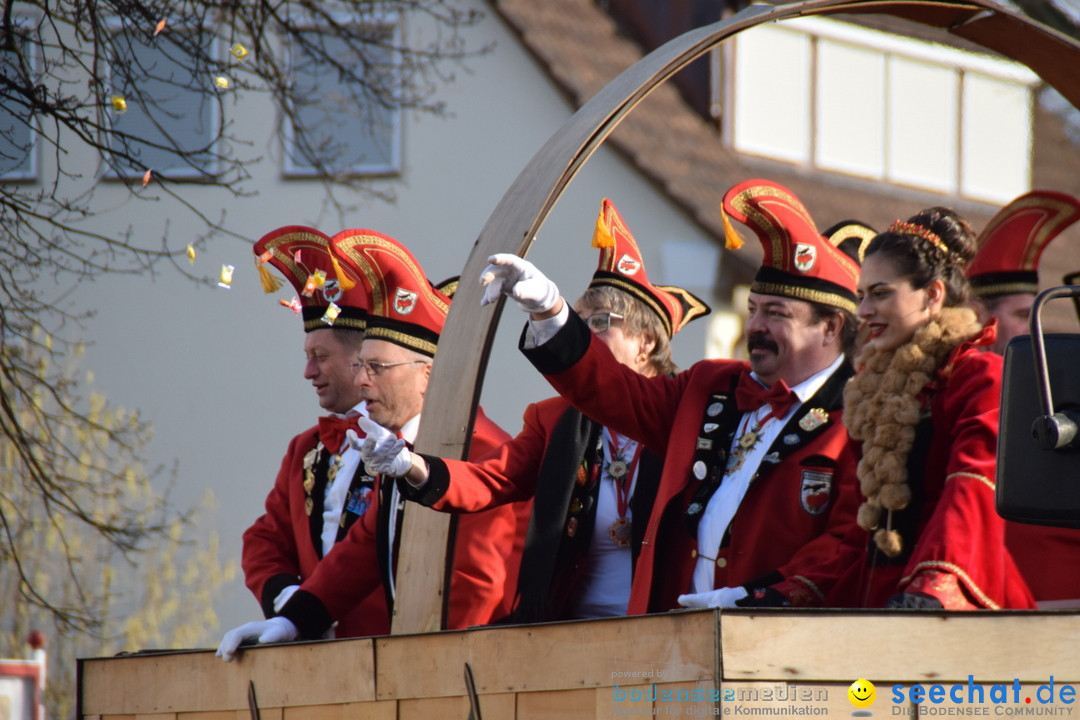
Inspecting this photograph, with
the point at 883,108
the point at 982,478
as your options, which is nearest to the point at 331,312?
the point at 982,478

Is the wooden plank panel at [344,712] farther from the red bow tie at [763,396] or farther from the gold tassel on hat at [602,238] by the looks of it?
the gold tassel on hat at [602,238]

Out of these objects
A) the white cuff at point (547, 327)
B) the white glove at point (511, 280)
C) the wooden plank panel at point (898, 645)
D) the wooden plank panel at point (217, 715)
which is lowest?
the wooden plank panel at point (217, 715)

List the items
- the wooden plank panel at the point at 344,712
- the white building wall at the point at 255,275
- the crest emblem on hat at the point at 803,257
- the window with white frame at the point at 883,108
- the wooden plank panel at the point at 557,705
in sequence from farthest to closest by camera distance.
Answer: the window with white frame at the point at 883,108 < the white building wall at the point at 255,275 < the crest emblem on hat at the point at 803,257 < the wooden plank panel at the point at 344,712 < the wooden plank panel at the point at 557,705

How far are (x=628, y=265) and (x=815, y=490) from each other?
51.4 inches

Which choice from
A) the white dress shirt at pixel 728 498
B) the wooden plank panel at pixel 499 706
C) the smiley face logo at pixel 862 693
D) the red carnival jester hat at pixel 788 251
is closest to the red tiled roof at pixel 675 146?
the red carnival jester hat at pixel 788 251

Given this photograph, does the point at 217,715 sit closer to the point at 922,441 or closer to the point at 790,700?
the point at 790,700

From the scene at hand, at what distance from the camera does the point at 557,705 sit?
122 inches

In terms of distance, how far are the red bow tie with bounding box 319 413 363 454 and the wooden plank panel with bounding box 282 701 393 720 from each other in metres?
1.61

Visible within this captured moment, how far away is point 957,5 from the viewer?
165 inches

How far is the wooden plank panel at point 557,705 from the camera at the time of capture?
303cm

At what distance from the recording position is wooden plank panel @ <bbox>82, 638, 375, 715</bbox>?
11.6 feet

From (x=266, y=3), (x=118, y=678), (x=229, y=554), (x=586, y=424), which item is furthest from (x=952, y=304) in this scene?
(x=229, y=554)

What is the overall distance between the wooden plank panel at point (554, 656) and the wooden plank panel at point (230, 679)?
12 centimetres

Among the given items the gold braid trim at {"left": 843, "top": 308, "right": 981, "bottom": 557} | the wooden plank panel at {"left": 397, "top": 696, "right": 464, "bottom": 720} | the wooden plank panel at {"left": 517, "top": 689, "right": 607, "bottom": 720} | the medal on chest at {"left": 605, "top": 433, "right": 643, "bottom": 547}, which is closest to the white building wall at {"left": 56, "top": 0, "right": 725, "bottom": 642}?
the medal on chest at {"left": 605, "top": 433, "right": 643, "bottom": 547}
